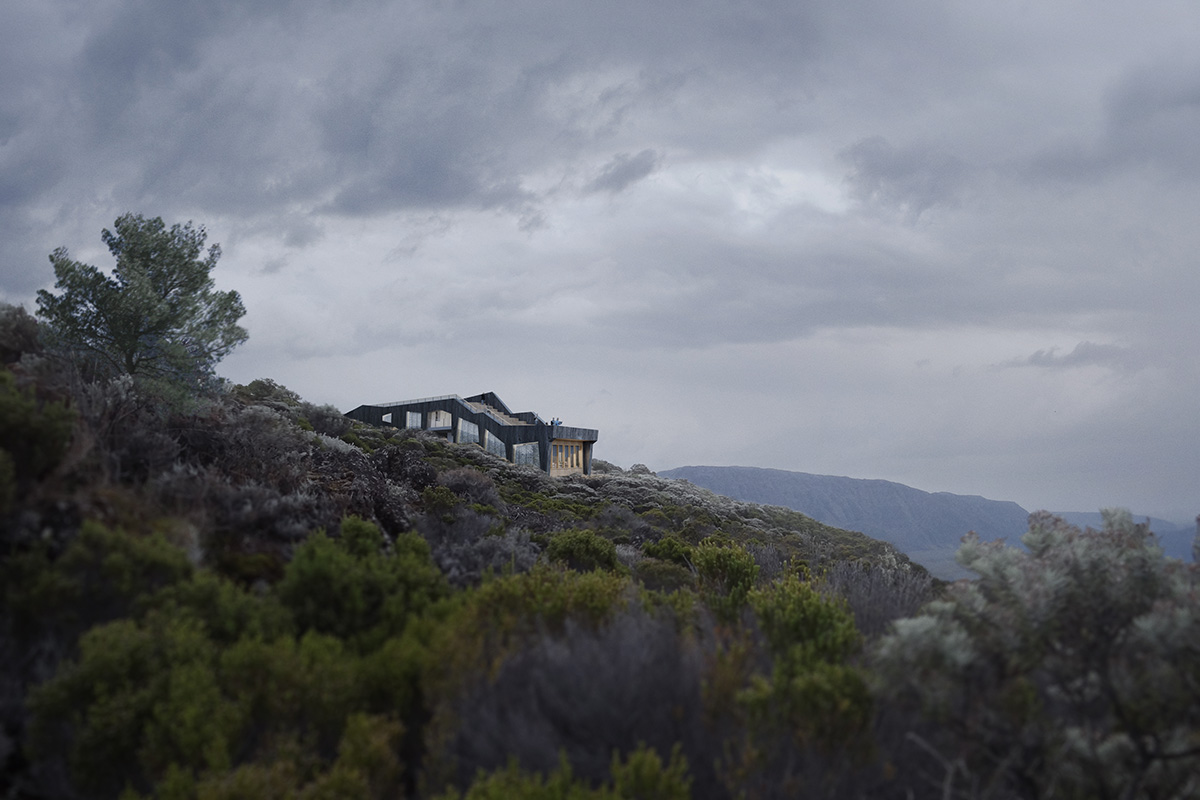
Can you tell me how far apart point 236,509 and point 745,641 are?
490 centimetres

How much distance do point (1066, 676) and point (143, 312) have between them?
36.1 ft

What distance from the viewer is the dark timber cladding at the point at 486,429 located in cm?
3709

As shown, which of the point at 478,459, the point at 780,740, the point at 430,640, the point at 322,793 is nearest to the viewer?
the point at 322,793

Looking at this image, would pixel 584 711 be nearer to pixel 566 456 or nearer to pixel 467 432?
pixel 467 432

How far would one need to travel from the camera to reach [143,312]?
32.1 ft

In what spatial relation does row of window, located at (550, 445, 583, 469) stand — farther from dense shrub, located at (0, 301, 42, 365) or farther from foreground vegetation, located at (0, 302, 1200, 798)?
foreground vegetation, located at (0, 302, 1200, 798)

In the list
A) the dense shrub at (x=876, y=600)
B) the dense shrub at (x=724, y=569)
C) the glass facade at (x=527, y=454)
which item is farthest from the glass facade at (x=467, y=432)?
the dense shrub at (x=876, y=600)

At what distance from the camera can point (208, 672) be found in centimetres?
392

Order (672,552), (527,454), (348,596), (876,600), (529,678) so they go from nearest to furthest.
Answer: (529,678) < (348,596) < (876,600) < (672,552) < (527,454)

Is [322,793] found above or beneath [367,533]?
beneath

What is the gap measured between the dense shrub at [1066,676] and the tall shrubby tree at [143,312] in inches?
378

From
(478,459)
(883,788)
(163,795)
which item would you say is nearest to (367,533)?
(163,795)

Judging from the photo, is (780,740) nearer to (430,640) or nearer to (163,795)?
(430,640)

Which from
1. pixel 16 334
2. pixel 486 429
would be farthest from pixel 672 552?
pixel 486 429
